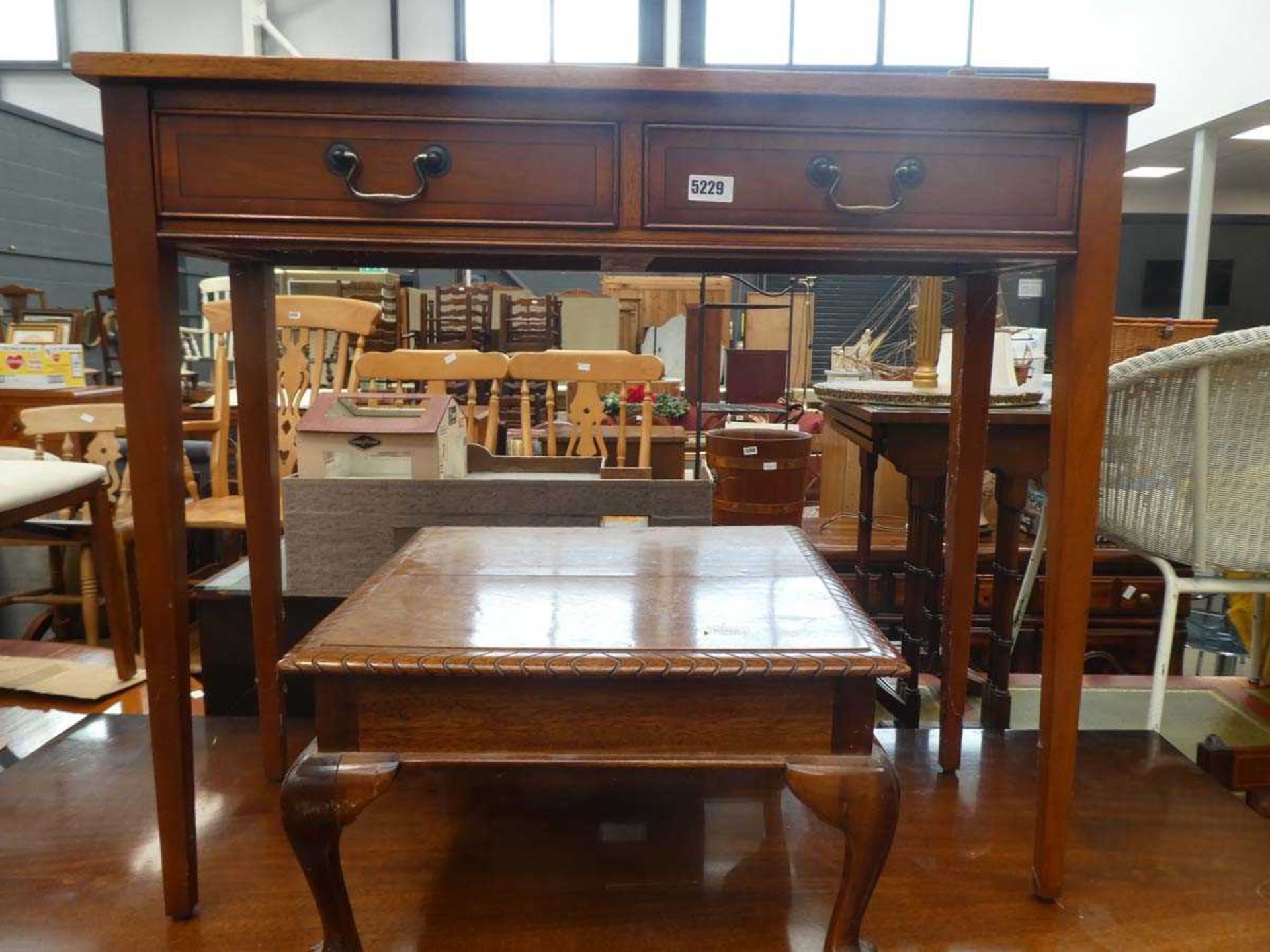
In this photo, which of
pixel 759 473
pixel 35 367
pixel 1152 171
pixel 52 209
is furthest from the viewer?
pixel 1152 171

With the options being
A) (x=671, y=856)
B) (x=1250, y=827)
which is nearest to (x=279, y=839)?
(x=671, y=856)

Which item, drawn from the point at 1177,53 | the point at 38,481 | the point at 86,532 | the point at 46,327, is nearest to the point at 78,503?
the point at 38,481

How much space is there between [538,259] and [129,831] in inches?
35.5

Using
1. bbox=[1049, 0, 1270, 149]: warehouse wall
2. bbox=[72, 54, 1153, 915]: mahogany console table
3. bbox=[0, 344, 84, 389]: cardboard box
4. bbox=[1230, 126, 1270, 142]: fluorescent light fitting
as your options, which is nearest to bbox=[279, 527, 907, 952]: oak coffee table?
bbox=[72, 54, 1153, 915]: mahogany console table

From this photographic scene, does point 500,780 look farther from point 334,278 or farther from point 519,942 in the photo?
point 334,278

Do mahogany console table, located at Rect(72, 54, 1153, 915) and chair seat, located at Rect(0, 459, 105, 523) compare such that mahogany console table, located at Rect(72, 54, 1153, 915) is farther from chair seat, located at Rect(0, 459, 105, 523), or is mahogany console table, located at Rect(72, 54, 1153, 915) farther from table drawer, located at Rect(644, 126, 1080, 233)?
chair seat, located at Rect(0, 459, 105, 523)

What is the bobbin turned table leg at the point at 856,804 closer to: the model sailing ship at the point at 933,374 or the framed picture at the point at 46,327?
the model sailing ship at the point at 933,374

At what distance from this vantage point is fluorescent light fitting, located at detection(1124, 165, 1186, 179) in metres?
8.10

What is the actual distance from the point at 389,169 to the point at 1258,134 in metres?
8.09

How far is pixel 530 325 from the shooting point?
19.8 ft

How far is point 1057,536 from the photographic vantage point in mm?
984

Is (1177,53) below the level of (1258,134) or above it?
above

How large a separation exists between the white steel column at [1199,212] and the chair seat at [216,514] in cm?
639

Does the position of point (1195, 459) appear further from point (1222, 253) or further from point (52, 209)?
point (1222, 253)
